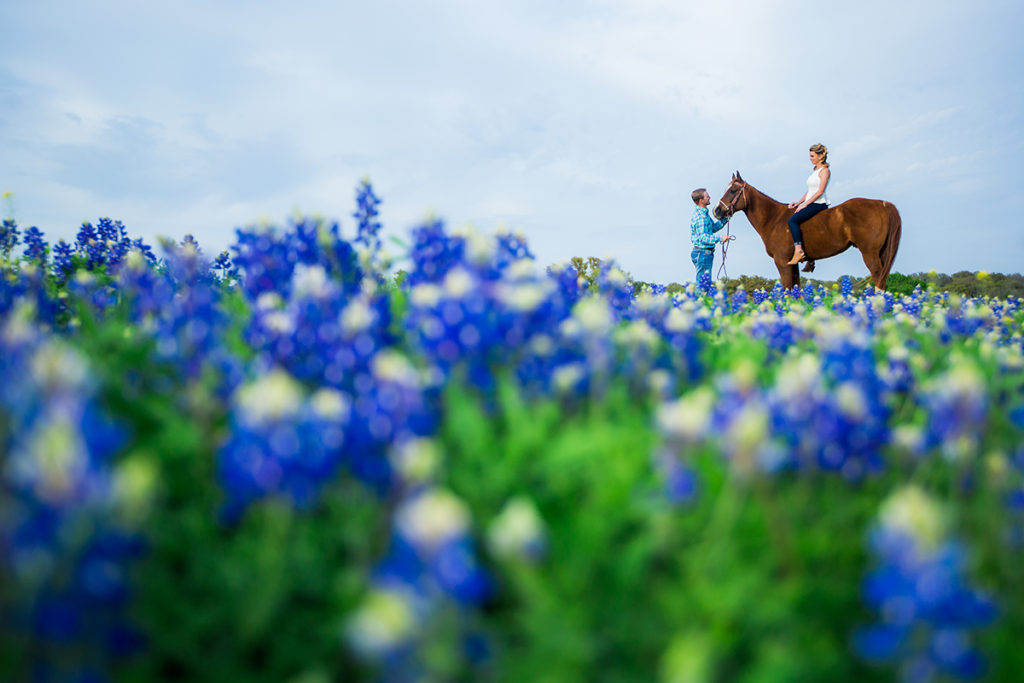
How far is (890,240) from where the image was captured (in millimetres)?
15719

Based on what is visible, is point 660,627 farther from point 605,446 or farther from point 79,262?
point 79,262

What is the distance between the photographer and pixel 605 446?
2172 mm

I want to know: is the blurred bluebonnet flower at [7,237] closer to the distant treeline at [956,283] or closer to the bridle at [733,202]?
the bridle at [733,202]

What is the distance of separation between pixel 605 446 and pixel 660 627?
1.98 feet

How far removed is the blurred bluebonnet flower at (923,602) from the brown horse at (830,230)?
53.3ft

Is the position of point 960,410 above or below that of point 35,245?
below

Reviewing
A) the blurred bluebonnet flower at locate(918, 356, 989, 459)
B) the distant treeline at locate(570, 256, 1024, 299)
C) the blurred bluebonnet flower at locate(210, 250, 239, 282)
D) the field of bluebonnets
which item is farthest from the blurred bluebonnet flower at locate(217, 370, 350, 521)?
the distant treeline at locate(570, 256, 1024, 299)

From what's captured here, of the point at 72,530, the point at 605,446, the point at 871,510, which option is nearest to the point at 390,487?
the point at 605,446

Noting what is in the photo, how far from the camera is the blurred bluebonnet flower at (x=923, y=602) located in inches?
57.7

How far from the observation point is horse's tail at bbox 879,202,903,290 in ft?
51.6

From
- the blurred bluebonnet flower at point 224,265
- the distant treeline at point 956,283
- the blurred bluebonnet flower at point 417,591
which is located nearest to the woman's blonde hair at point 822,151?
the distant treeline at point 956,283

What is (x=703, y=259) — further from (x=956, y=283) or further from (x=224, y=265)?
(x=956, y=283)

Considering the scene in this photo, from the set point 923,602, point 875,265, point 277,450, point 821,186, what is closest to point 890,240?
point 875,265

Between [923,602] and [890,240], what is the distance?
671 inches
